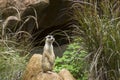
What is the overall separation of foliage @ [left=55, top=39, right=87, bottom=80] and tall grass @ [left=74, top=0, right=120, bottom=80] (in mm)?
242

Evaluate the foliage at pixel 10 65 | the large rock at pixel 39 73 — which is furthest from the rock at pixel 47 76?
the foliage at pixel 10 65

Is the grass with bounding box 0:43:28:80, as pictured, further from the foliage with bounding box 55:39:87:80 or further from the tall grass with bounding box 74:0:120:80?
the tall grass with bounding box 74:0:120:80

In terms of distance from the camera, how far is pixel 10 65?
672cm

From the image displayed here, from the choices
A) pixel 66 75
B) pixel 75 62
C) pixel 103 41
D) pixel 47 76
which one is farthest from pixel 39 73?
pixel 103 41

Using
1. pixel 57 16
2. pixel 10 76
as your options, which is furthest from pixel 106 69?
pixel 57 16

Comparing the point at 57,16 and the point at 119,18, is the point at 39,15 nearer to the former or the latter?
the point at 57,16

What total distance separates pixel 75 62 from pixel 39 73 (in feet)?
2.64

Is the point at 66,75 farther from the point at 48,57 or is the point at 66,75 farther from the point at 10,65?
the point at 10,65

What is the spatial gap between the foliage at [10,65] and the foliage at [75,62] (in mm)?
758

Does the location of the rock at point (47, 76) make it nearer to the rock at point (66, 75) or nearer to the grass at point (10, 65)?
the rock at point (66, 75)

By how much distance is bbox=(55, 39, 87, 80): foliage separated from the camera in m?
6.86

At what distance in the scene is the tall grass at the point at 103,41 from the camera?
637cm

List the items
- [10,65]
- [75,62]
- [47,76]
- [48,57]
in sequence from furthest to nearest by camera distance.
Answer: [75,62]
[10,65]
[48,57]
[47,76]

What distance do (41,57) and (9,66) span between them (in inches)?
18.9
